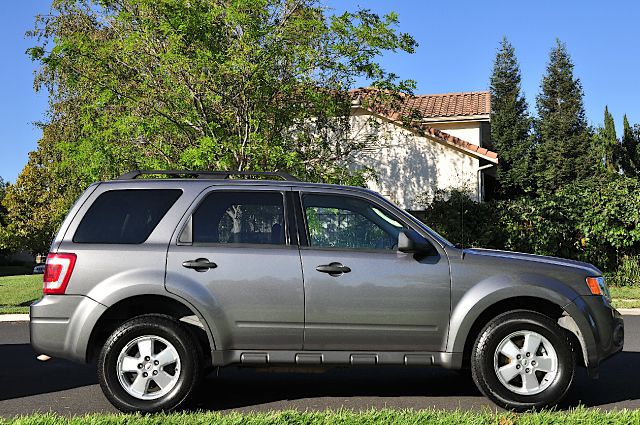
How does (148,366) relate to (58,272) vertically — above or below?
below

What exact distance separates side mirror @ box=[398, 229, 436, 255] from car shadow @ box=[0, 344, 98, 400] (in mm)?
3462

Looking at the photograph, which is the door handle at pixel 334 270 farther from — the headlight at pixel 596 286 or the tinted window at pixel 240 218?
the headlight at pixel 596 286

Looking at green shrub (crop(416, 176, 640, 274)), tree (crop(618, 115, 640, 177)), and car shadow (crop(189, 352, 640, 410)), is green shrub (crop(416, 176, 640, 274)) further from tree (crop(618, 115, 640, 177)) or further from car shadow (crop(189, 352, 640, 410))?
tree (crop(618, 115, 640, 177))

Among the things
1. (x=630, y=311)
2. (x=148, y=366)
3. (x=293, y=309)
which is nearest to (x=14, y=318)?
(x=148, y=366)

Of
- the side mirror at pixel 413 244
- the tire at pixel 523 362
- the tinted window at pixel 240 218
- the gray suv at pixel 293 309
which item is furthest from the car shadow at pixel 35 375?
the tire at pixel 523 362

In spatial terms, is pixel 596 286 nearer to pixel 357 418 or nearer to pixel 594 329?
pixel 594 329

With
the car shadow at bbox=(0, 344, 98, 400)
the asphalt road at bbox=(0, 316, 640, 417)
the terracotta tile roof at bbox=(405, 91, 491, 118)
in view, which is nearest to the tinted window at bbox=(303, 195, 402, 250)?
the asphalt road at bbox=(0, 316, 640, 417)

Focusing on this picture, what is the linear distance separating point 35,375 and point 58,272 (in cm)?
231

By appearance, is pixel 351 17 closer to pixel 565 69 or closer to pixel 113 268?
pixel 113 268

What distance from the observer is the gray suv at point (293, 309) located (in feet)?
18.3

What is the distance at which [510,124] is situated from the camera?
53875mm

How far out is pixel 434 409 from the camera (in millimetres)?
5605

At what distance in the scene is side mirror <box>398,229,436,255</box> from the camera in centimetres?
563

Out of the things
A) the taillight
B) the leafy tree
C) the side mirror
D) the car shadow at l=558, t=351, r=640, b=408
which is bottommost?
the car shadow at l=558, t=351, r=640, b=408
